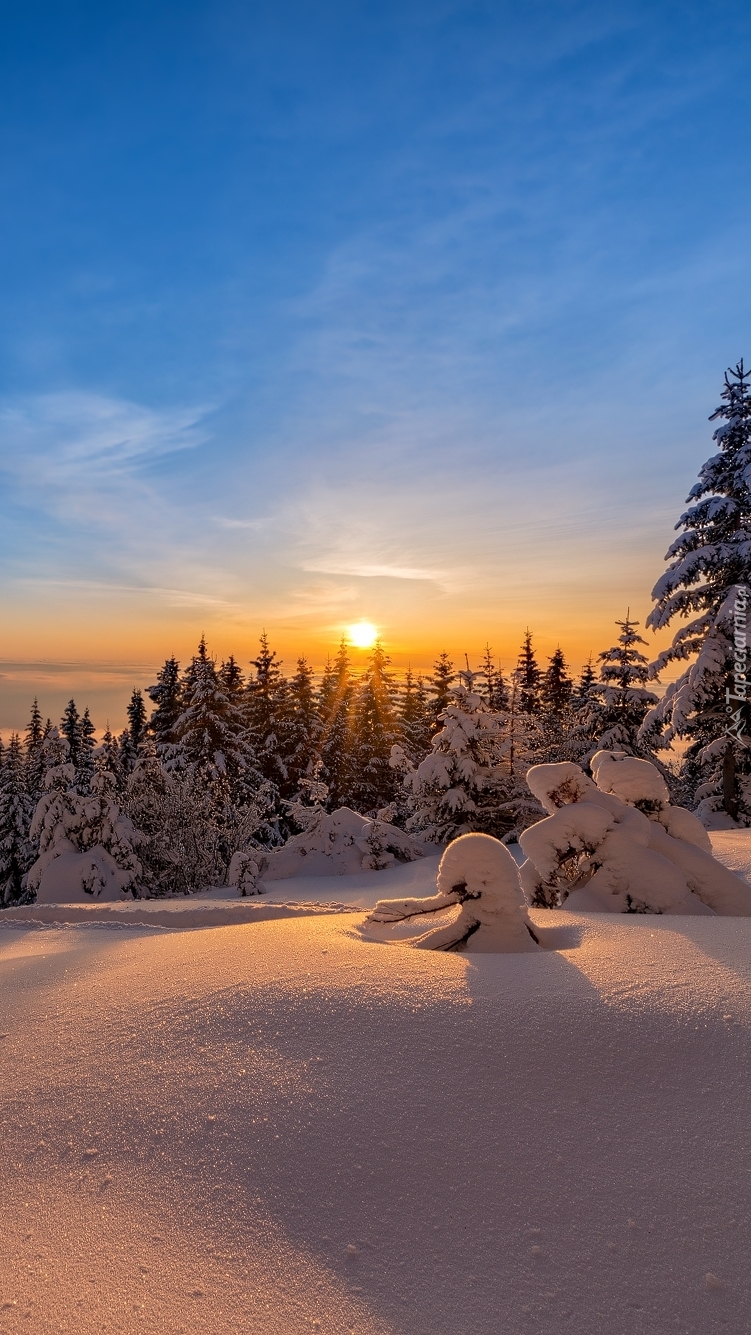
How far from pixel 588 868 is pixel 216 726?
2626 cm

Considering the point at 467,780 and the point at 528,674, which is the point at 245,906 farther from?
the point at 528,674

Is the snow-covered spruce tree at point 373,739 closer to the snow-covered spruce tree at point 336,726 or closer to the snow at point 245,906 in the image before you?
the snow-covered spruce tree at point 336,726

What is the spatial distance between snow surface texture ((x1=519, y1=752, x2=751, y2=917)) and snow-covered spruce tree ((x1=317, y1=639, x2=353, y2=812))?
26128 mm

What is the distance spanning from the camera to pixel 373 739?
36812 millimetres

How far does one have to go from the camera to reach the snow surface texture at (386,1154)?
1733 mm

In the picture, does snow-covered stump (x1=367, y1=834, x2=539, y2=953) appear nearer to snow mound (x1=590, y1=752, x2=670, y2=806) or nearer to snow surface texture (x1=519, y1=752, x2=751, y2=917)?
snow surface texture (x1=519, y1=752, x2=751, y2=917)

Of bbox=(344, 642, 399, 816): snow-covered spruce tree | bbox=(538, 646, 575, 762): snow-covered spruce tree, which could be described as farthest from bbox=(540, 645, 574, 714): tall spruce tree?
bbox=(344, 642, 399, 816): snow-covered spruce tree

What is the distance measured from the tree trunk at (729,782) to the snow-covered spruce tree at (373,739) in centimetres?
1977

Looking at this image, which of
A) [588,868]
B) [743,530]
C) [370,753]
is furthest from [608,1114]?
[370,753]

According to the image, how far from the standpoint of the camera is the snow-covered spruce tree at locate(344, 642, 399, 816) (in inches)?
1401

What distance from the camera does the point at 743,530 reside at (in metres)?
15.8

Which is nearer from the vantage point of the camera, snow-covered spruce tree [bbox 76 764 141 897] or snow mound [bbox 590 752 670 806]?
snow mound [bbox 590 752 670 806]

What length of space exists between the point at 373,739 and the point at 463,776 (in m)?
20.9

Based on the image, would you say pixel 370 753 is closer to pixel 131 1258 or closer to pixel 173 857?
pixel 173 857
